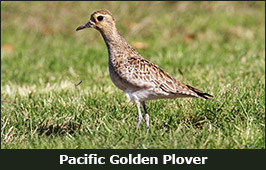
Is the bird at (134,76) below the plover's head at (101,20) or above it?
below

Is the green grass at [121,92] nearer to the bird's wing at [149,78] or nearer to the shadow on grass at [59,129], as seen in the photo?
the shadow on grass at [59,129]

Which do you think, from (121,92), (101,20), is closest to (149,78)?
(101,20)

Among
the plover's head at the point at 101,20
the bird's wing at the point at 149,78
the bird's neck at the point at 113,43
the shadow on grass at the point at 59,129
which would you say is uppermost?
the plover's head at the point at 101,20

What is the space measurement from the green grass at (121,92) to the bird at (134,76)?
351 mm

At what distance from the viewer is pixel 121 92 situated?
670 cm

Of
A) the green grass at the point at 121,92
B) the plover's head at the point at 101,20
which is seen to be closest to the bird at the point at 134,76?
the plover's head at the point at 101,20

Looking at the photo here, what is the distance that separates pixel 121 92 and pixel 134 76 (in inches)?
73.9

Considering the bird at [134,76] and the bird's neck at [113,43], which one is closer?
the bird at [134,76]

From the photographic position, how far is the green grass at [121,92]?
4.77 meters

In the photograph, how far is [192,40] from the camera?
10.6m

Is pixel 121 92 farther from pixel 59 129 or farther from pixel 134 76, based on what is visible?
pixel 134 76

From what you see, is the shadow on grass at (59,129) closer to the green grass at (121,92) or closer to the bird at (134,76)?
the green grass at (121,92)

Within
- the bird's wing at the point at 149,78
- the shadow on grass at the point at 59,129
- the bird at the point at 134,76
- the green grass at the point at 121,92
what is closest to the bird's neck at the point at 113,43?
the bird at the point at 134,76

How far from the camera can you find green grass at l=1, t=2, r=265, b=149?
188 inches
